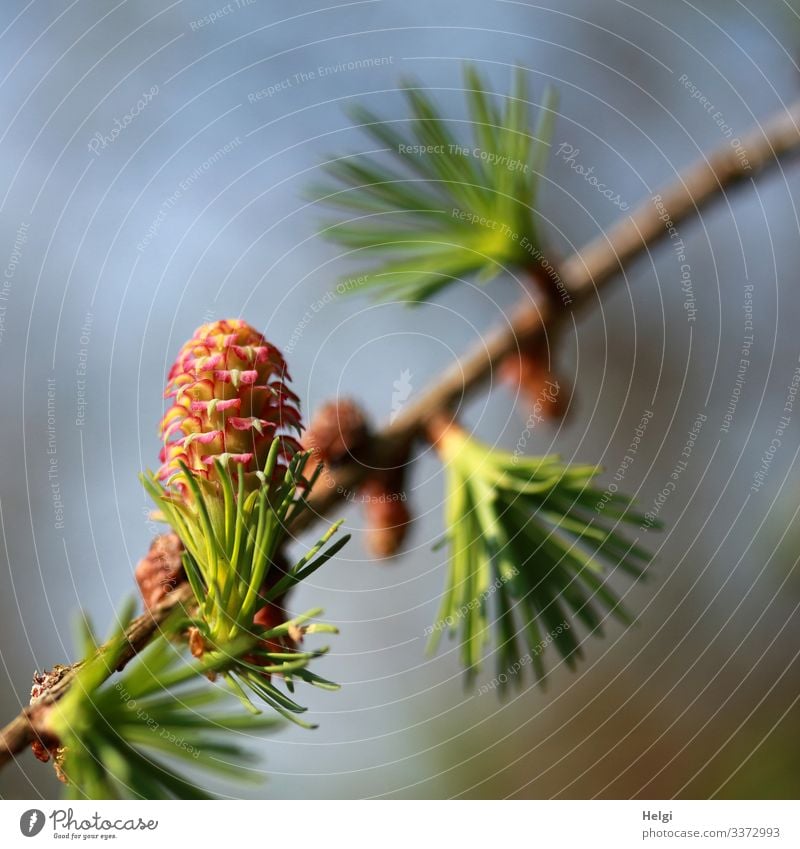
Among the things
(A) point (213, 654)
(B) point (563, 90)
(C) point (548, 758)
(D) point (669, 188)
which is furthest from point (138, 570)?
(B) point (563, 90)

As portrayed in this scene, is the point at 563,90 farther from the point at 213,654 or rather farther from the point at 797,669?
the point at 213,654

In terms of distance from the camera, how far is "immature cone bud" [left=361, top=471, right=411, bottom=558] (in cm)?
43

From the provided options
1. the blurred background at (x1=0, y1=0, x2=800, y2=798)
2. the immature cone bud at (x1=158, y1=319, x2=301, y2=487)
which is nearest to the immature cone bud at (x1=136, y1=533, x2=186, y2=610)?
the immature cone bud at (x1=158, y1=319, x2=301, y2=487)

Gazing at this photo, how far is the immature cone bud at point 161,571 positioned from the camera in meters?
0.35

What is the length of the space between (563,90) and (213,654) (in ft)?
2.64

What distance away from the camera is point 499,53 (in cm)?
79

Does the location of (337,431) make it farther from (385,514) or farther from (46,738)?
(46,738)

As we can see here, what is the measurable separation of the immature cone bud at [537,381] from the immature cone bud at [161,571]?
0.21m

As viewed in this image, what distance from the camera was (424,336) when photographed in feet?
2.11

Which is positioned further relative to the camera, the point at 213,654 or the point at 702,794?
the point at 702,794
